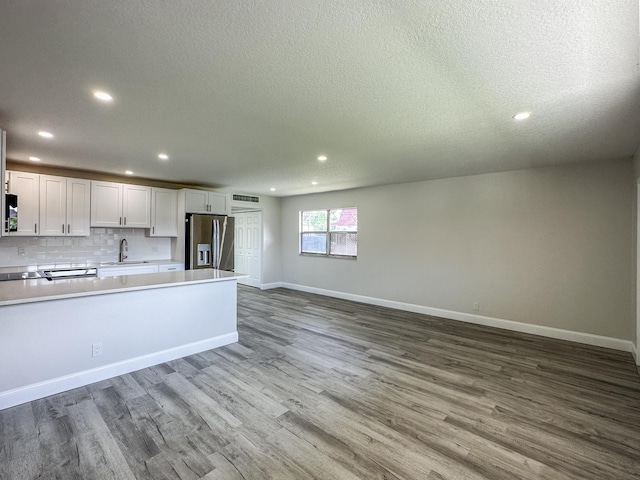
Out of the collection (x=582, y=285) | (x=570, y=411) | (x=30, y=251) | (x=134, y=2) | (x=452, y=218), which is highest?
(x=134, y=2)

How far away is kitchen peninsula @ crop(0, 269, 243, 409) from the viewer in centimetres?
255

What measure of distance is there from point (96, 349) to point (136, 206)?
3185 millimetres

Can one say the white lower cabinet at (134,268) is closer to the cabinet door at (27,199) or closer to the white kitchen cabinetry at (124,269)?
the white kitchen cabinetry at (124,269)

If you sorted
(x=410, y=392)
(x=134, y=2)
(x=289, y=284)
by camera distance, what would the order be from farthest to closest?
1. (x=289, y=284)
2. (x=410, y=392)
3. (x=134, y=2)

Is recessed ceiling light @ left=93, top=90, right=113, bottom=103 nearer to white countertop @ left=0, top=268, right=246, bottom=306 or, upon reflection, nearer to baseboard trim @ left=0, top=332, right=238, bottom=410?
white countertop @ left=0, top=268, right=246, bottom=306

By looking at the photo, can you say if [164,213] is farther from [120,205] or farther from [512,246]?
[512,246]

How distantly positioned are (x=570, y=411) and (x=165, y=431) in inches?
128

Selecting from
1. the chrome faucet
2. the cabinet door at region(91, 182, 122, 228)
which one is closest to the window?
the chrome faucet

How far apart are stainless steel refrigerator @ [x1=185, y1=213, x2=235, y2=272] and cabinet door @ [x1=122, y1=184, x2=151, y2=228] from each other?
0.71 metres

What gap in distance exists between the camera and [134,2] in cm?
136

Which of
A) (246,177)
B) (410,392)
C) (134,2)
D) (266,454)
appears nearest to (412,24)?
(134,2)

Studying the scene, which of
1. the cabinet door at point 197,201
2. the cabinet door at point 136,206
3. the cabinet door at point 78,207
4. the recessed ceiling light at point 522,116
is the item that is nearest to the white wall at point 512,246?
the recessed ceiling light at point 522,116

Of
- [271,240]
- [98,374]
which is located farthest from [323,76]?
[271,240]

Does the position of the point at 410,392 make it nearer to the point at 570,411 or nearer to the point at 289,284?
the point at 570,411
